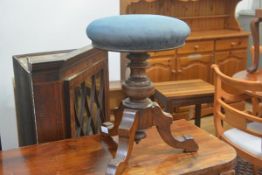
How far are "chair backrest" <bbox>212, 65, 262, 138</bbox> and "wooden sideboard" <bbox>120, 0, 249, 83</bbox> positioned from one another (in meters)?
1.21

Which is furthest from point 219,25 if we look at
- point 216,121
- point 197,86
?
point 216,121

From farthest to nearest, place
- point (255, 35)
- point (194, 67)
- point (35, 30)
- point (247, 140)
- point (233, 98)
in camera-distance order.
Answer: point (194, 67)
point (35, 30)
point (255, 35)
point (233, 98)
point (247, 140)

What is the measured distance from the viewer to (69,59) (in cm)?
119

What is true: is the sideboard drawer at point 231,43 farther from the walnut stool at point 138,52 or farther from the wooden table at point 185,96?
the walnut stool at point 138,52

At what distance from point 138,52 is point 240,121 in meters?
1.11

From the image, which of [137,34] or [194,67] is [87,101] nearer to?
[137,34]

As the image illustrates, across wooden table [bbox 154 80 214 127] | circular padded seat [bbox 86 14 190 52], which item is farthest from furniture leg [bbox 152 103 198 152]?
wooden table [bbox 154 80 214 127]

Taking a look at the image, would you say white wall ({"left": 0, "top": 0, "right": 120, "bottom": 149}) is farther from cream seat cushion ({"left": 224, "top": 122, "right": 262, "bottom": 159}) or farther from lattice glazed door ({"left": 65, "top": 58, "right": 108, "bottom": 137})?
cream seat cushion ({"left": 224, "top": 122, "right": 262, "bottom": 159})

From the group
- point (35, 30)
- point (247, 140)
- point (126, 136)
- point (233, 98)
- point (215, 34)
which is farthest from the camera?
point (215, 34)

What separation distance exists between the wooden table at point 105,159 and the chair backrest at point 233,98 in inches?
25.2

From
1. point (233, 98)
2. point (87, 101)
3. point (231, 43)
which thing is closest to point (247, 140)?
point (233, 98)

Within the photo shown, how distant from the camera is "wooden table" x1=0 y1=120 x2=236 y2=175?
994mm

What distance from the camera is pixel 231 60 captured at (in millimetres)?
3734

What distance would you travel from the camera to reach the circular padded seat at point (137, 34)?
0.86 m
